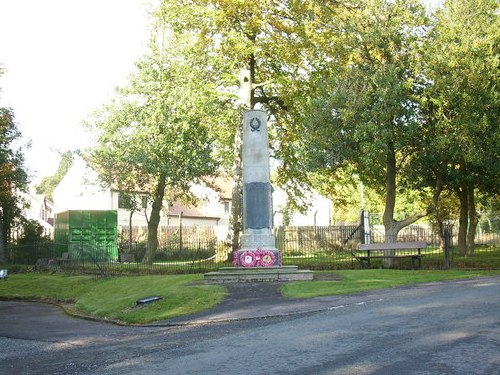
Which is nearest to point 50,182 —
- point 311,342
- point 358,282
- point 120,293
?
point 120,293

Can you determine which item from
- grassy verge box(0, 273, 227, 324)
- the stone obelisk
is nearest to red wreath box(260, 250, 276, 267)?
the stone obelisk

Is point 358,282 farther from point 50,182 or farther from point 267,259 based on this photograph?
point 50,182

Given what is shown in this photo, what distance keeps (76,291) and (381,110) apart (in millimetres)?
13003

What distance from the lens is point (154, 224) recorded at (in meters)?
35.7

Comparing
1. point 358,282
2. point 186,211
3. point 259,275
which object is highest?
point 186,211

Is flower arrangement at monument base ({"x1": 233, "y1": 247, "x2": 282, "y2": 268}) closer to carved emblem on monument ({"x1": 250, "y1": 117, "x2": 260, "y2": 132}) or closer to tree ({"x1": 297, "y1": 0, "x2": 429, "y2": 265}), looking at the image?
carved emblem on monument ({"x1": 250, "y1": 117, "x2": 260, "y2": 132})

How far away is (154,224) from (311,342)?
27.3 metres

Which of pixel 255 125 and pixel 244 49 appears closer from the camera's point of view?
pixel 255 125

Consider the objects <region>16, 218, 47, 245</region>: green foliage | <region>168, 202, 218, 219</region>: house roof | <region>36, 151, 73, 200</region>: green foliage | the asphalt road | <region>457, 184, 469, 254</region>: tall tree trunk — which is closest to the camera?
the asphalt road

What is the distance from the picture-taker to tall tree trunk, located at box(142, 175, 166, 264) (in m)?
34.8

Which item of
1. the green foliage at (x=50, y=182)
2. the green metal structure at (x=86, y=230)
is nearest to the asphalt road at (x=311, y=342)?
the green metal structure at (x=86, y=230)

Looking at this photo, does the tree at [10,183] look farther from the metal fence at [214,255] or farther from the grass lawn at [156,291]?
the grass lawn at [156,291]

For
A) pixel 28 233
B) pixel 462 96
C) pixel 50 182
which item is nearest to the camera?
pixel 462 96

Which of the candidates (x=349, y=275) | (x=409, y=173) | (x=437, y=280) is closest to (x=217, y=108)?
(x=409, y=173)
